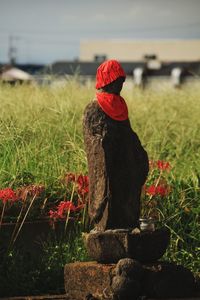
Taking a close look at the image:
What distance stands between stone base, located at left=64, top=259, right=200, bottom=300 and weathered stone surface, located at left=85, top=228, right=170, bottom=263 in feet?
0.31

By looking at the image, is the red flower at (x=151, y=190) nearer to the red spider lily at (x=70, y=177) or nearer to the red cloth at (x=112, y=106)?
the red spider lily at (x=70, y=177)

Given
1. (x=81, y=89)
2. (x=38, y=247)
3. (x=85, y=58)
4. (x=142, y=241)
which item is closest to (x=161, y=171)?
(x=38, y=247)

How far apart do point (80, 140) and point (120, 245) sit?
4507 mm

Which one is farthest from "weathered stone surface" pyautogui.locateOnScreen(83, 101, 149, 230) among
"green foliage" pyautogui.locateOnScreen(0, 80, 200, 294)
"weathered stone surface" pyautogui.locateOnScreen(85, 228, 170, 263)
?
"green foliage" pyautogui.locateOnScreen(0, 80, 200, 294)

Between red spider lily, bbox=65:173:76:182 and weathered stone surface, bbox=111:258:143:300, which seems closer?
weathered stone surface, bbox=111:258:143:300

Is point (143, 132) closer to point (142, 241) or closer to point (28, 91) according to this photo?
point (28, 91)

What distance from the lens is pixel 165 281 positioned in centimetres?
977

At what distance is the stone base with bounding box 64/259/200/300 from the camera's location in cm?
967

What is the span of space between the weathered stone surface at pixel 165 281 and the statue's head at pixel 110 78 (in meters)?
1.58

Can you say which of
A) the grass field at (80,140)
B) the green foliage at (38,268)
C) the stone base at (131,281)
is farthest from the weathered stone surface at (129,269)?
the grass field at (80,140)

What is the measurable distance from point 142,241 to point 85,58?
84623mm

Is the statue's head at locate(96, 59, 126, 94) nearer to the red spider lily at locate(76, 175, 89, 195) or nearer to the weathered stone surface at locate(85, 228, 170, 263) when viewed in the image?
the weathered stone surface at locate(85, 228, 170, 263)

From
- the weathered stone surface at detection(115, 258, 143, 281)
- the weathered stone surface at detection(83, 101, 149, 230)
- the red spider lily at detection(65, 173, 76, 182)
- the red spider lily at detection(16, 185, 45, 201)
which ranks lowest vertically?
the weathered stone surface at detection(115, 258, 143, 281)

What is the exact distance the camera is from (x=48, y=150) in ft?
44.1
